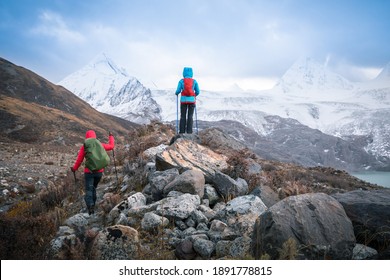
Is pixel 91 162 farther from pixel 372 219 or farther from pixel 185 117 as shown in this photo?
pixel 372 219

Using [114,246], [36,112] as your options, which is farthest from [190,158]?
[36,112]

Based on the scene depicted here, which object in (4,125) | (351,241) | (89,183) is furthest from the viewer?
(4,125)

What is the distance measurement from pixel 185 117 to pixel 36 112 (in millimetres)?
58201

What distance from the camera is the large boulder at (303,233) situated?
4098mm

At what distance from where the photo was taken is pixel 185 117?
11.1 m

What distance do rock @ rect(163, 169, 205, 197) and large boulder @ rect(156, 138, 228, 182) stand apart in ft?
3.16

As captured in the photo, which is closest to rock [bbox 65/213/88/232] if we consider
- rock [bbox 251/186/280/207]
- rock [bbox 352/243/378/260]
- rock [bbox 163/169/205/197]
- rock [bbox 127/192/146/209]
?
rock [bbox 127/192/146/209]

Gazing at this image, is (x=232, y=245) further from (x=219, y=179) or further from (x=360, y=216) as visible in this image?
(x=219, y=179)

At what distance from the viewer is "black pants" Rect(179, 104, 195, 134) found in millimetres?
10906

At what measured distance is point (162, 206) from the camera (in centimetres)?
591

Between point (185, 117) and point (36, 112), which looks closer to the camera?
point (185, 117)

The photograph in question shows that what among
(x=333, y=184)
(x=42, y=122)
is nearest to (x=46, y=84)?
(x=42, y=122)

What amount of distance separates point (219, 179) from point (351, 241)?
385cm

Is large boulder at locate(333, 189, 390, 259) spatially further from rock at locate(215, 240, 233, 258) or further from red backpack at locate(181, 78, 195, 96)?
red backpack at locate(181, 78, 195, 96)
